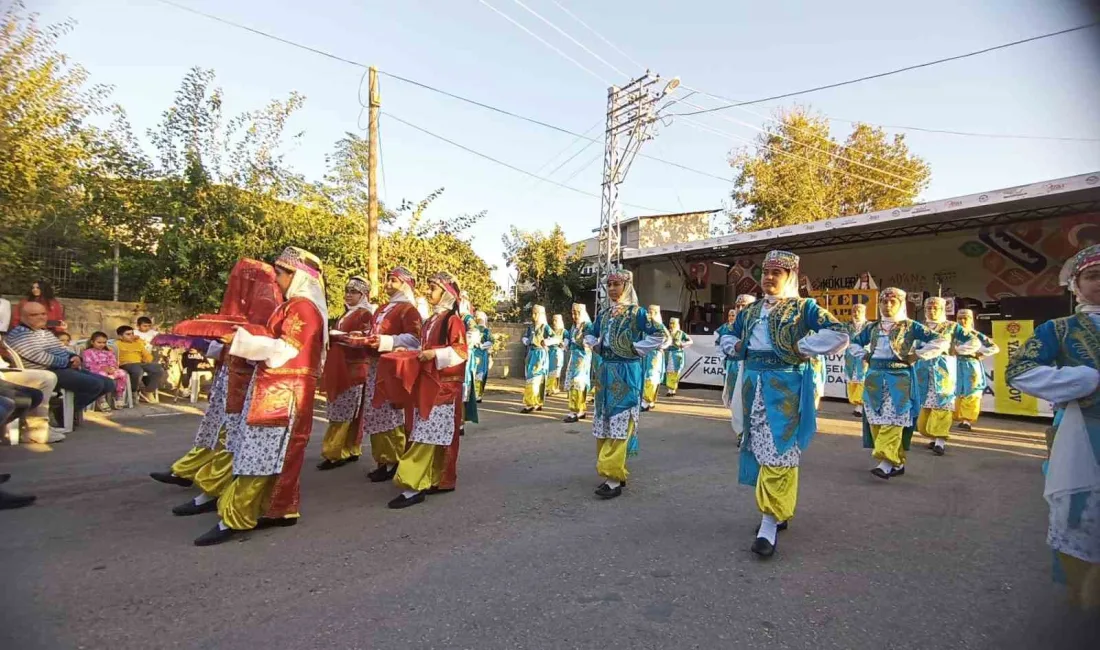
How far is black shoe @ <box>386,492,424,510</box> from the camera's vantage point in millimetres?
4297

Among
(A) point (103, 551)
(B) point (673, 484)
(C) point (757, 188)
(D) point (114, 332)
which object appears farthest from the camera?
(C) point (757, 188)

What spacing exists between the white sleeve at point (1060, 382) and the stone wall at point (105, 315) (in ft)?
37.4

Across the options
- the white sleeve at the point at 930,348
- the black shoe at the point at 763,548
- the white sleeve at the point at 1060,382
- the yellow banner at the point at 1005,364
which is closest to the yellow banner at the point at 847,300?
the yellow banner at the point at 1005,364

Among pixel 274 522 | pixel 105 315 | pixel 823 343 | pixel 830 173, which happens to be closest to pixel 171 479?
pixel 274 522

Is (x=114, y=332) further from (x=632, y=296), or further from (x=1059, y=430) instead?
(x=1059, y=430)

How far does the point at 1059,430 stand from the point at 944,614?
102 centimetres

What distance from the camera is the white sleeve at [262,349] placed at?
11.3ft

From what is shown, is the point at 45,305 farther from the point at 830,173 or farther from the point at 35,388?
the point at 830,173

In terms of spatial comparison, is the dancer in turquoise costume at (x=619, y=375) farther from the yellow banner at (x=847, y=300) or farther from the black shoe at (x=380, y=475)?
the yellow banner at (x=847, y=300)

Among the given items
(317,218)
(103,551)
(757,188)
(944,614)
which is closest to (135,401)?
(317,218)

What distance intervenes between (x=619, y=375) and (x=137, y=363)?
7.96 metres

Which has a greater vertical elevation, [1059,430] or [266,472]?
[1059,430]

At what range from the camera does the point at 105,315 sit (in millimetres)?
9500

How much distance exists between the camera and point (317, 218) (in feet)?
36.1
